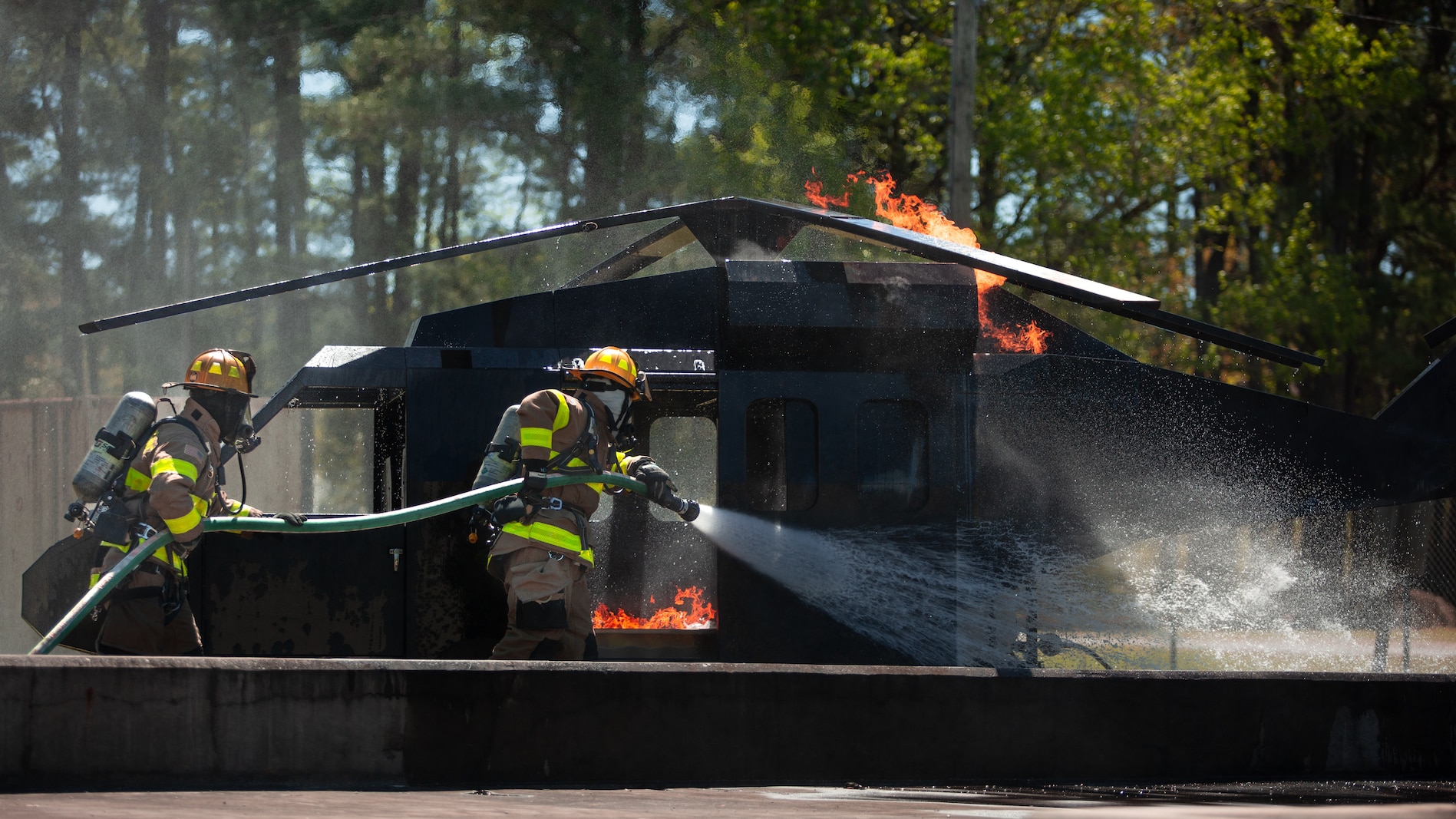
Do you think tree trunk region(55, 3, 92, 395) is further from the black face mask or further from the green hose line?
the green hose line

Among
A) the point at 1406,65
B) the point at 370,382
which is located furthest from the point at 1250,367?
the point at 370,382

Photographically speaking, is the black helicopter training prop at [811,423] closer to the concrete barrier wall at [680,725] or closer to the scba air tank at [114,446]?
the scba air tank at [114,446]

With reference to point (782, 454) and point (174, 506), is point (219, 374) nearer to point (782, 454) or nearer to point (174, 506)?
point (174, 506)

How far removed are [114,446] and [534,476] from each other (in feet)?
6.36

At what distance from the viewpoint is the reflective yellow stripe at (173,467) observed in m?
6.17

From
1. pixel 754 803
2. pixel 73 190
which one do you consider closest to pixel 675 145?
pixel 73 190

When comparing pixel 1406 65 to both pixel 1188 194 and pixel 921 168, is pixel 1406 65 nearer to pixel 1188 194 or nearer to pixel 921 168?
pixel 1188 194

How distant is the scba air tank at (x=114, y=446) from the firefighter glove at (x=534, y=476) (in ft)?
5.63

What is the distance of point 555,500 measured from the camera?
21.2ft

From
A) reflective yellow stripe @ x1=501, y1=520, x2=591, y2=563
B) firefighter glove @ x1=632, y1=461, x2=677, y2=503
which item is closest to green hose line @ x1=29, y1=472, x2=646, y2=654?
reflective yellow stripe @ x1=501, y1=520, x2=591, y2=563

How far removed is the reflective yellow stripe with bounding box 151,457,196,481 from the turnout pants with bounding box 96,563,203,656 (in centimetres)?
42

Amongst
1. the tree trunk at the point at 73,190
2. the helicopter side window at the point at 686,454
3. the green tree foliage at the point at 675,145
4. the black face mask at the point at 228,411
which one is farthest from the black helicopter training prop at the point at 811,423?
the tree trunk at the point at 73,190

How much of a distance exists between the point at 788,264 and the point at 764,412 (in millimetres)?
766

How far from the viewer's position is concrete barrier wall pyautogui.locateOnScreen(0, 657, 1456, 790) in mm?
5125
